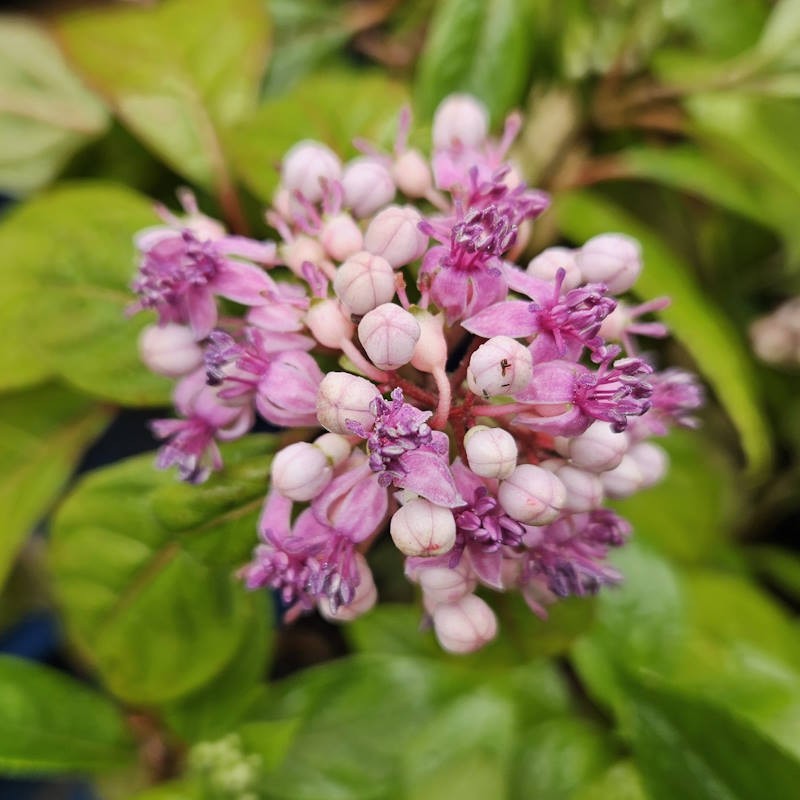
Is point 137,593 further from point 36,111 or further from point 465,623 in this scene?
point 36,111

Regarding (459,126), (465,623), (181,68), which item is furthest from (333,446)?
(181,68)

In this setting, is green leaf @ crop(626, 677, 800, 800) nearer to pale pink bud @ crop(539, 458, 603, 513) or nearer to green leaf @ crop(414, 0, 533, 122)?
pale pink bud @ crop(539, 458, 603, 513)

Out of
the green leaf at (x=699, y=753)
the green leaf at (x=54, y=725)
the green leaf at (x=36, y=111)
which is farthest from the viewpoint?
the green leaf at (x=36, y=111)

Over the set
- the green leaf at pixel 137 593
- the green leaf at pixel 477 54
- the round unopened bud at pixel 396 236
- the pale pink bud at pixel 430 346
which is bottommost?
the green leaf at pixel 137 593

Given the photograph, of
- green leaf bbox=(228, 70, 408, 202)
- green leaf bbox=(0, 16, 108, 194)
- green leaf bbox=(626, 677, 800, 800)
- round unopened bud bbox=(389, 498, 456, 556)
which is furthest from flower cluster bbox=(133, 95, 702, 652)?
green leaf bbox=(0, 16, 108, 194)

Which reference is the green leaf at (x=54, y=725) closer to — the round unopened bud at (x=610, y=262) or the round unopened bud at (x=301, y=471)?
the round unopened bud at (x=301, y=471)

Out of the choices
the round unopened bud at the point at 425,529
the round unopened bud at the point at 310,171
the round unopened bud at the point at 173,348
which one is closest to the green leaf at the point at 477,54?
A: the round unopened bud at the point at 310,171

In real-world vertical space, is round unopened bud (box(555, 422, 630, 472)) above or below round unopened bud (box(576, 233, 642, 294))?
below
